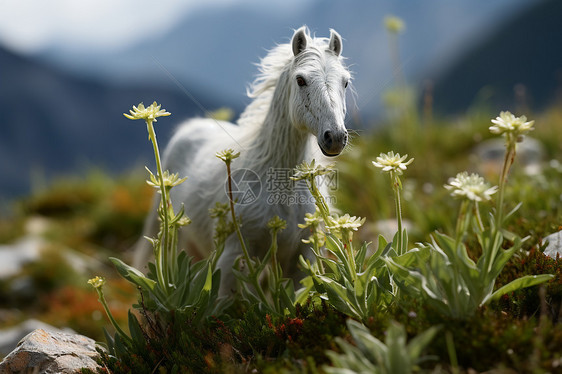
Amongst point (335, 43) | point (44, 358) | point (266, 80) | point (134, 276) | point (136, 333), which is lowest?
point (44, 358)

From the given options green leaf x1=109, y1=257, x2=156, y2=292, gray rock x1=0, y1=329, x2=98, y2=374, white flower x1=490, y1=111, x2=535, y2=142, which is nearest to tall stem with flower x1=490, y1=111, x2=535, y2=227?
white flower x1=490, y1=111, x2=535, y2=142

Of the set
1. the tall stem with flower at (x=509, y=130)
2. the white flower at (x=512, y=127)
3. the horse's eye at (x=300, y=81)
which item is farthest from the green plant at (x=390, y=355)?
the horse's eye at (x=300, y=81)

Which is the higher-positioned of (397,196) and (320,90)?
(320,90)

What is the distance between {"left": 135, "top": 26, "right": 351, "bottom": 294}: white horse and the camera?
243 centimetres

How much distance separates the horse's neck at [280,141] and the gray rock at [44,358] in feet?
4.94

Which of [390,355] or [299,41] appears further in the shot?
[299,41]

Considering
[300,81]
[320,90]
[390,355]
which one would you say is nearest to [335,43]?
[300,81]

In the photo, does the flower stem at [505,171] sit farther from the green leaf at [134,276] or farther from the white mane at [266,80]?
the green leaf at [134,276]

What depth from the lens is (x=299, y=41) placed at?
2703 mm

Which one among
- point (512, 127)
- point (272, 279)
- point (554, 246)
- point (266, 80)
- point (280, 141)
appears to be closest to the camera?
point (512, 127)

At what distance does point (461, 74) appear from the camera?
39469 mm

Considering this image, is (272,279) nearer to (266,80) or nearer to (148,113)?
(148,113)

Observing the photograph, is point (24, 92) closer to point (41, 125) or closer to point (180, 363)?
point (41, 125)

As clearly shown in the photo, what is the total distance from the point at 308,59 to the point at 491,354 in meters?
1.75
